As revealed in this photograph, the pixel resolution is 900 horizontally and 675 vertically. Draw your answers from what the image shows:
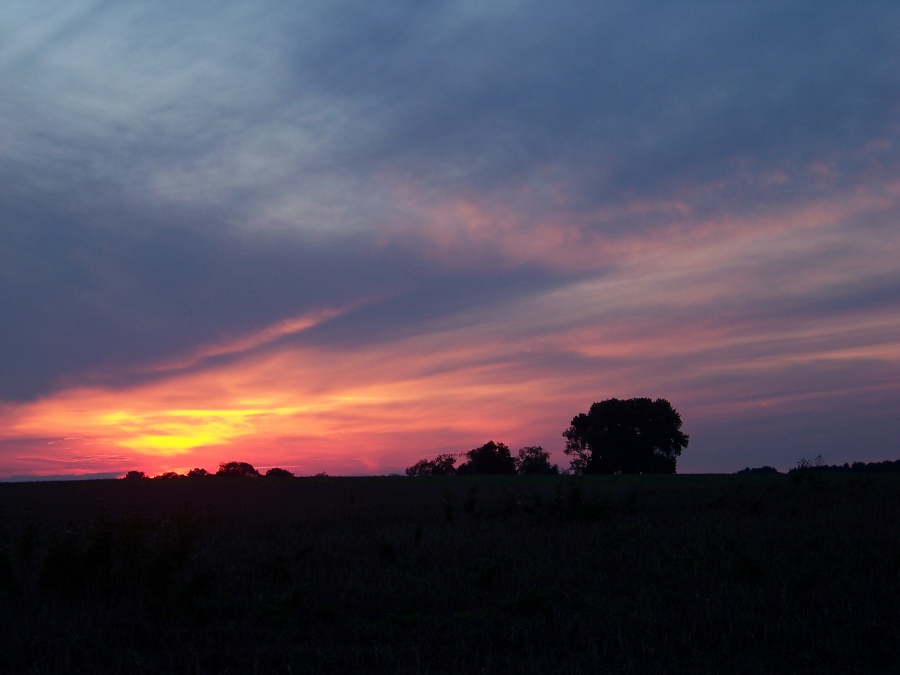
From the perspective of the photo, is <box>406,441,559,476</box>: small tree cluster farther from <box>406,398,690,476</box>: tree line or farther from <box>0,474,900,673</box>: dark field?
<box>0,474,900,673</box>: dark field

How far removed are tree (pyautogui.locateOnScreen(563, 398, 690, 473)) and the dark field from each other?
6742cm

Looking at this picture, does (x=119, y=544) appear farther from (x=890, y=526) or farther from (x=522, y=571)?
(x=890, y=526)

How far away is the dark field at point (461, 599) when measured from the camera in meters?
7.78

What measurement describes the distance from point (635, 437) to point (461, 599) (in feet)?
252

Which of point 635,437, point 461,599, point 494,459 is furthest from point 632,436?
point 461,599

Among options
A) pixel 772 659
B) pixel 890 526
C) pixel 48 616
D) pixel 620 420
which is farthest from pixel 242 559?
pixel 620 420

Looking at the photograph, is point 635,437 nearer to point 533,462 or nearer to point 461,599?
point 533,462

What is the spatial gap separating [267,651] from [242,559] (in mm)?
5920

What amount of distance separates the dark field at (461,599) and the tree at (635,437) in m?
67.4

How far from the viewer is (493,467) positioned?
90438mm

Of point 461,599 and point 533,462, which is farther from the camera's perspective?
point 533,462

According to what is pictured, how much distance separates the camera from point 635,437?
83.7 m

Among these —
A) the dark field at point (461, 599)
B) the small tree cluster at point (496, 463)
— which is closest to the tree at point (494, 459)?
the small tree cluster at point (496, 463)

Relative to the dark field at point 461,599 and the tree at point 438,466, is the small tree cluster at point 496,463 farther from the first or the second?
the dark field at point 461,599
